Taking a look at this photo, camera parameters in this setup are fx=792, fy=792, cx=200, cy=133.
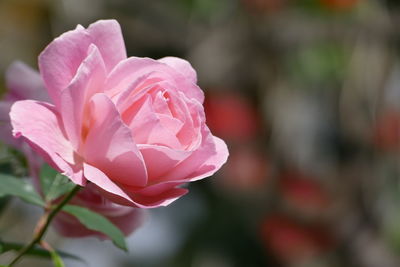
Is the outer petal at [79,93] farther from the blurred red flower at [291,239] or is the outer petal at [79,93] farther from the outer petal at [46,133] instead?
the blurred red flower at [291,239]

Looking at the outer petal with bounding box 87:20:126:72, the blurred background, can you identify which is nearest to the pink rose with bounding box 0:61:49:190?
the outer petal with bounding box 87:20:126:72

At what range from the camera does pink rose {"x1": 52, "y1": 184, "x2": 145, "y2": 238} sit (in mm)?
630

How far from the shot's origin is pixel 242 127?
383cm

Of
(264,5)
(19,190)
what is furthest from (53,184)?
(264,5)

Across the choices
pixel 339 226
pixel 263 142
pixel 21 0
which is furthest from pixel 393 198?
pixel 21 0

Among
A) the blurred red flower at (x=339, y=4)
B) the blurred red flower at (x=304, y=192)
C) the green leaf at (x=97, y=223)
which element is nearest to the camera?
the green leaf at (x=97, y=223)

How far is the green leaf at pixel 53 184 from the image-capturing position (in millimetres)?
610

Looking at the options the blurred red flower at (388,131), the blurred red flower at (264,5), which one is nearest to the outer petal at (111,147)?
the blurred red flower at (388,131)

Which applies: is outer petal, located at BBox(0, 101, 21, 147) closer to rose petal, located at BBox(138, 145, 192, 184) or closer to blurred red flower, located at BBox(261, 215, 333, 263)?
rose petal, located at BBox(138, 145, 192, 184)

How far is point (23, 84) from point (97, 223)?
149 mm

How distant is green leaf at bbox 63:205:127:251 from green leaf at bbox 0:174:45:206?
0.03 metres

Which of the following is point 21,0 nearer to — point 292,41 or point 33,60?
point 33,60

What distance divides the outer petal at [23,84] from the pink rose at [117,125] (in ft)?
0.51

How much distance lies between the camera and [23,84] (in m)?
0.68
